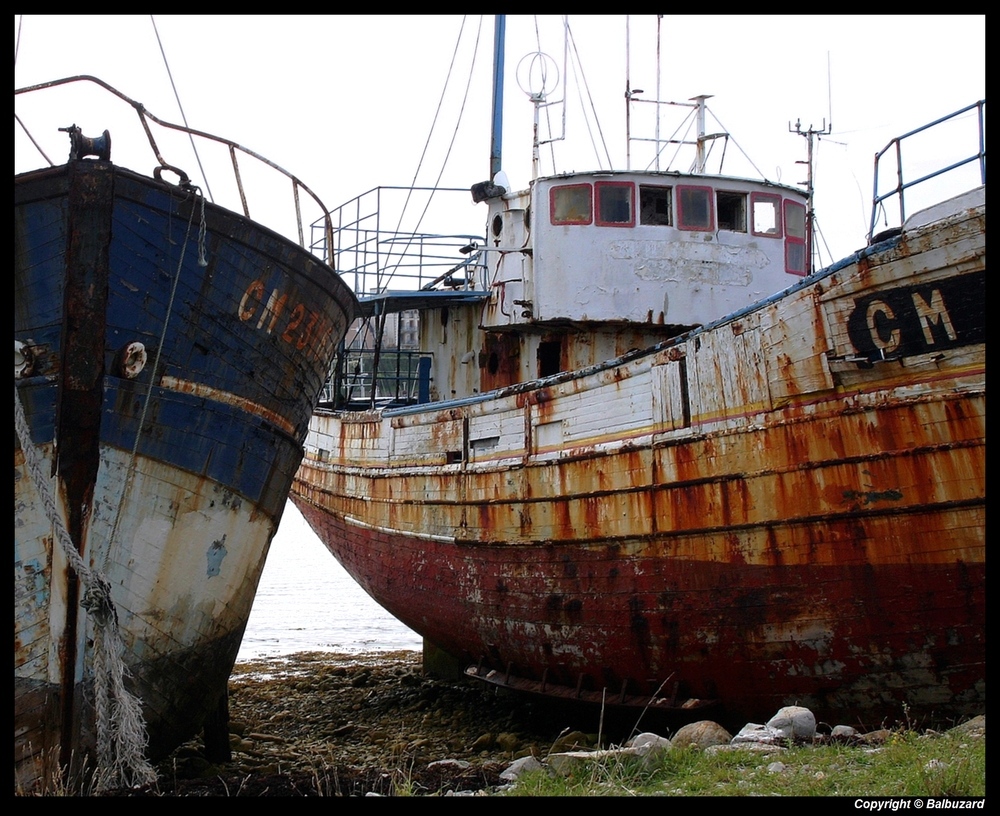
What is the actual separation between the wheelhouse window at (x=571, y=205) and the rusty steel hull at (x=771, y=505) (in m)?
2.40

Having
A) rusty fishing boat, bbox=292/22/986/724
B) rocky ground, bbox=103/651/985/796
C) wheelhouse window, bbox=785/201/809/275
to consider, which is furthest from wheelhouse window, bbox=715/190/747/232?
rocky ground, bbox=103/651/985/796

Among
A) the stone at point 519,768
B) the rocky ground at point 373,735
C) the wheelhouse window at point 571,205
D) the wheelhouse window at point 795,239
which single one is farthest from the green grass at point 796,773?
the wheelhouse window at point 795,239

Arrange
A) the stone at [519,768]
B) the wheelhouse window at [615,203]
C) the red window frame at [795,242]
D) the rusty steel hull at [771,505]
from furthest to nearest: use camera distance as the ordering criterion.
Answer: the red window frame at [795,242] < the wheelhouse window at [615,203] < the rusty steel hull at [771,505] < the stone at [519,768]

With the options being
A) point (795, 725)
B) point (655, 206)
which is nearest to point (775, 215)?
point (655, 206)

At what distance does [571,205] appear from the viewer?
36.1 ft

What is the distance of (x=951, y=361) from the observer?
6430mm

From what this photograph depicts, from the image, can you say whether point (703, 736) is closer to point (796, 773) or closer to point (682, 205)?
point (796, 773)

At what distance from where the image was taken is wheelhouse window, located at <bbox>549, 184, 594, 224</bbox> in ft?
35.9

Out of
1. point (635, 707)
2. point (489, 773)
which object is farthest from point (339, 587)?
point (489, 773)

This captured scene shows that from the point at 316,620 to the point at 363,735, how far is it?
45.2ft

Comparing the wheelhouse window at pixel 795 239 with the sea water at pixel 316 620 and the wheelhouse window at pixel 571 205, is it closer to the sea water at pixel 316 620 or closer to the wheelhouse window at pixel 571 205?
the wheelhouse window at pixel 571 205

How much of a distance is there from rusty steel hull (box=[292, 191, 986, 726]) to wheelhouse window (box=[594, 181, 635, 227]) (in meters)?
2.52

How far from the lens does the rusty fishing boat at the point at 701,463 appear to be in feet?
21.4

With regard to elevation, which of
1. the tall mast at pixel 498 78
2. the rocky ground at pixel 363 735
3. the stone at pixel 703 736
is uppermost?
the tall mast at pixel 498 78
